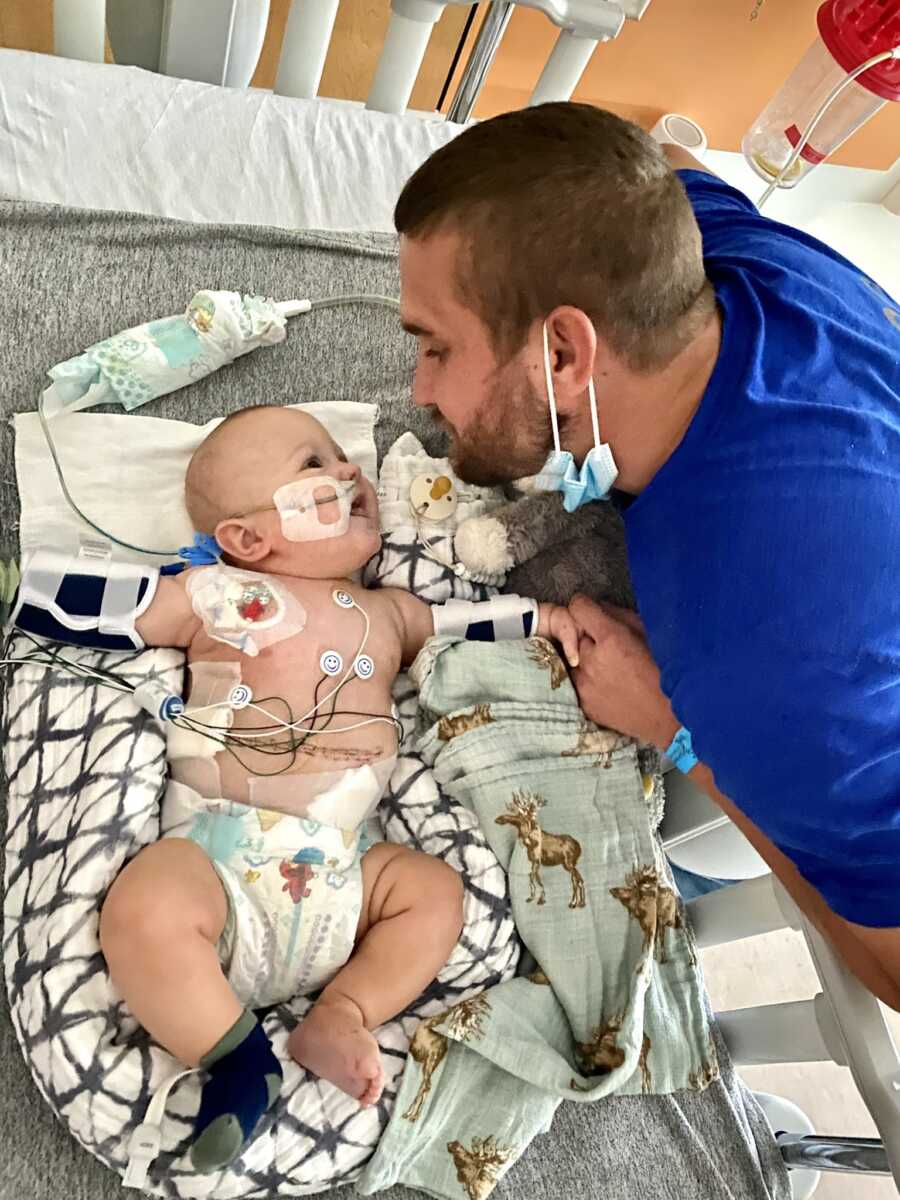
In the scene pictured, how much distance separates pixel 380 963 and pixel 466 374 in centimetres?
77

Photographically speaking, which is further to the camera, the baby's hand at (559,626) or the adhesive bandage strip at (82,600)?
the baby's hand at (559,626)

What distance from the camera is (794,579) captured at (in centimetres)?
107

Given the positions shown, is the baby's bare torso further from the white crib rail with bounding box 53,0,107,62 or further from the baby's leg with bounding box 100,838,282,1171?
the white crib rail with bounding box 53,0,107,62

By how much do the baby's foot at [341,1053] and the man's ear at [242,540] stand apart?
0.66 m

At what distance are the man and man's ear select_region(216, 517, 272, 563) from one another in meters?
0.35

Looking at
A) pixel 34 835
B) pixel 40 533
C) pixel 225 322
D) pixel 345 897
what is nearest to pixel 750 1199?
pixel 345 897

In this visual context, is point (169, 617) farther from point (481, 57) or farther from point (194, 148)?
point (481, 57)

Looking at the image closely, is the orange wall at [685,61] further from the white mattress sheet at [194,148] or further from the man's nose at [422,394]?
the man's nose at [422,394]

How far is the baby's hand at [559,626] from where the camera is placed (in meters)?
1.50

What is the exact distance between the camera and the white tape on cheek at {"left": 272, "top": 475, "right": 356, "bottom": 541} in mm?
1426

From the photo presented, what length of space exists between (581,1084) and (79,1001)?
0.64 m

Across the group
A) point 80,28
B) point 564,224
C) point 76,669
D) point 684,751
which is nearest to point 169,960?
point 76,669

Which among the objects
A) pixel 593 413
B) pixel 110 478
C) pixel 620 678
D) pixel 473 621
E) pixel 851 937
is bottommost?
pixel 110 478

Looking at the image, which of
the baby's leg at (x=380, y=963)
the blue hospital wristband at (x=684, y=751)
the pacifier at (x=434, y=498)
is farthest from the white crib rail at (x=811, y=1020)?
the pacifier at (x=434, y=498)
